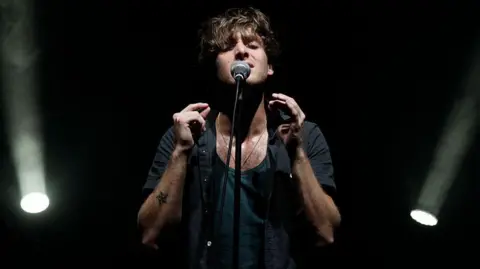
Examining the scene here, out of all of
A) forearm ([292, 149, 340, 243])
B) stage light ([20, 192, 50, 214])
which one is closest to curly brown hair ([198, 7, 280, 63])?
forearm ([292, 149, 340, 243])

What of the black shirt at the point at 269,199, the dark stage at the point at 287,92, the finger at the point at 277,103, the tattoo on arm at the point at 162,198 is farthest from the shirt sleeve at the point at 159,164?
the dark stage at the point at 287,92

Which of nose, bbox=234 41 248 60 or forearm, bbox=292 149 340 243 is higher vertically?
nose, bbox=234 41 248 60

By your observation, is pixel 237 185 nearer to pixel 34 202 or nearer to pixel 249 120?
pixel 249 120

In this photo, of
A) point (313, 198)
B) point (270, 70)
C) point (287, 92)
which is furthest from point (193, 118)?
point (287, 92)

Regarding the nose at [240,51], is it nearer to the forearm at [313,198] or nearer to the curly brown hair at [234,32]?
the curly brown hair at [234,32]

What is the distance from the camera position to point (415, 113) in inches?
119

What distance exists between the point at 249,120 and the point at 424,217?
1143 millimetres

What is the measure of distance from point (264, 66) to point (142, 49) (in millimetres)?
954

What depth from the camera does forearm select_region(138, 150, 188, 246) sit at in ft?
6.57

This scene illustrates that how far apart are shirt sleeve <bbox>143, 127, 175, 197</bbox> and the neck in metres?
0.19

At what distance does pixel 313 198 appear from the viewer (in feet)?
6.54

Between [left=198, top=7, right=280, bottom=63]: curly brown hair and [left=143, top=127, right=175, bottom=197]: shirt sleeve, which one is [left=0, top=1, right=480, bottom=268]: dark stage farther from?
[left=143, top=127, right=175, bottom=197]: shirt sleeve

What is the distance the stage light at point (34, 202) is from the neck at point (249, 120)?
42.0 inches

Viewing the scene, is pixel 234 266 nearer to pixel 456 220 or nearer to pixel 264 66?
pixel 264 66
